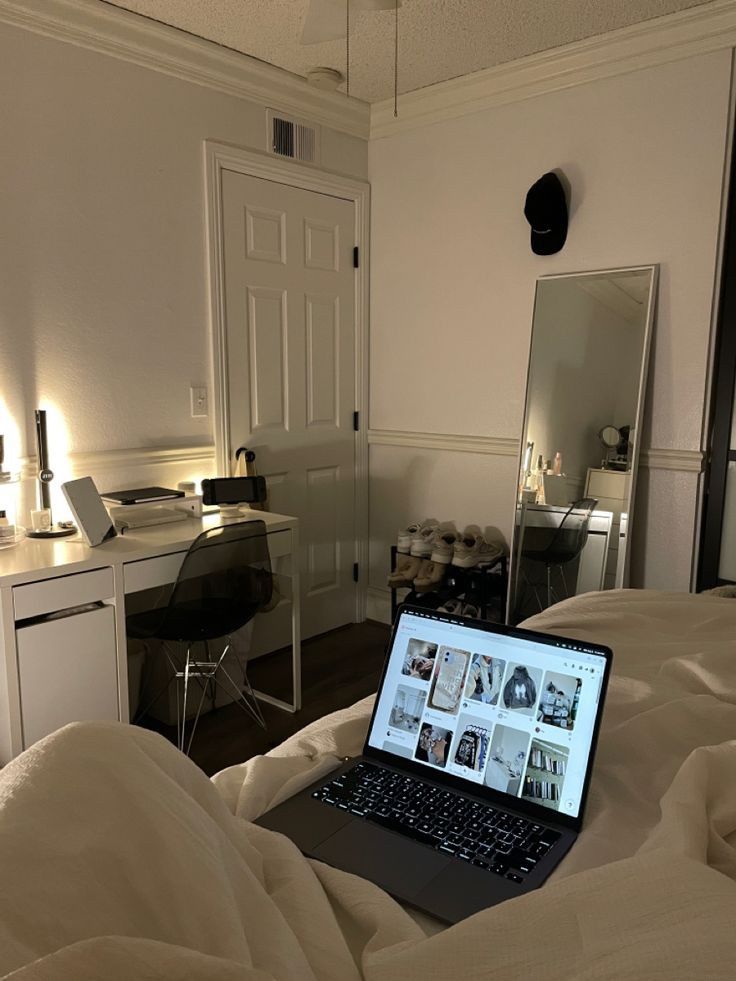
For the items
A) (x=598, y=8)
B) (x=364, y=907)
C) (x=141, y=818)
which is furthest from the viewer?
(x=598, y=8)

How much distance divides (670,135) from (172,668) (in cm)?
275

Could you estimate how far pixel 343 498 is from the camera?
3.92m

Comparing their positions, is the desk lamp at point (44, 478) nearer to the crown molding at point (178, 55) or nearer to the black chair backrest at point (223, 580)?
the black chair backrest at point (223, 580)

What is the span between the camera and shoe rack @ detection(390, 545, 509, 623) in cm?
337

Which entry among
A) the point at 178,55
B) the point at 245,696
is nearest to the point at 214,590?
the point at 245,696

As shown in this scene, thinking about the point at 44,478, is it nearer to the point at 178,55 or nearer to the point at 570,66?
the point at 178,55

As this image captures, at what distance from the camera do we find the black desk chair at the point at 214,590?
248 cm

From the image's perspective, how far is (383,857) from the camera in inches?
38.5

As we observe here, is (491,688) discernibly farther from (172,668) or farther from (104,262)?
(104,262)

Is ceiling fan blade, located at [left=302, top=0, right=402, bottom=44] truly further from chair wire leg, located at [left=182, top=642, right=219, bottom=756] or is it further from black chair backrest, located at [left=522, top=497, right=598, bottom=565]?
chair wire leg, located at [left=182, top=642, right=219, bottom=756]

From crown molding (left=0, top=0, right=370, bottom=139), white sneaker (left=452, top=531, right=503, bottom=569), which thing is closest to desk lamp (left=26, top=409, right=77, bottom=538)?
crown molding (left=0, top=0, right=370, bottom=139)

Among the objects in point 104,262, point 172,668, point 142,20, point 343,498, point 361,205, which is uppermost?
point 142,20

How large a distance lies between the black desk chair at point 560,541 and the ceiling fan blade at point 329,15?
1.91m

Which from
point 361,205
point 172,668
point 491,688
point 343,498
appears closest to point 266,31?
point 361,205
